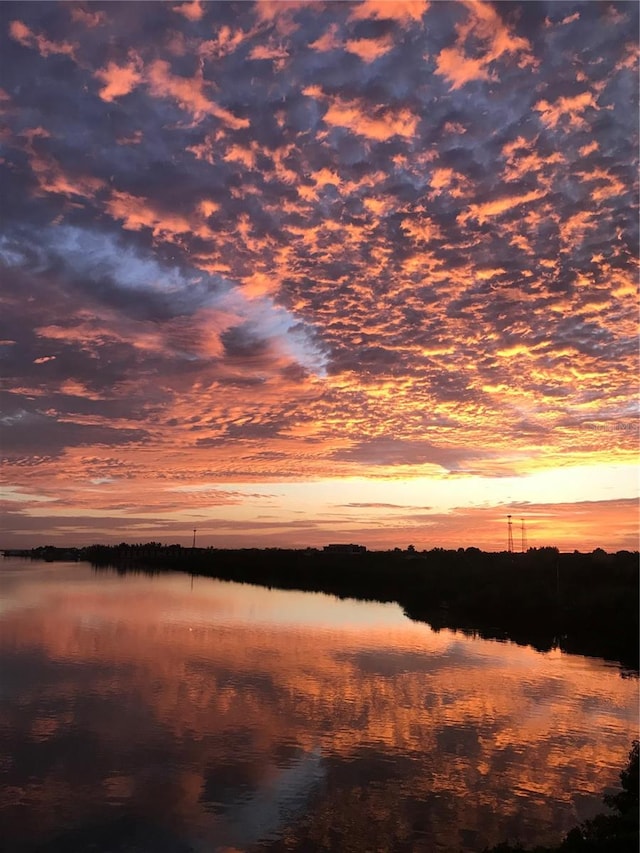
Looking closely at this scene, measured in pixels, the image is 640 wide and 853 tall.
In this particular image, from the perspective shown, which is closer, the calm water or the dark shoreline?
the calm water

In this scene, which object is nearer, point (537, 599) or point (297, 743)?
point (297, 743)

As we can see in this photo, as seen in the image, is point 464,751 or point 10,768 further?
point 464,751

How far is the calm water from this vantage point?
20906 mm

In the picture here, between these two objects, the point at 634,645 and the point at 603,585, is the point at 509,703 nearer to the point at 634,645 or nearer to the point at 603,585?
the point at 634,645

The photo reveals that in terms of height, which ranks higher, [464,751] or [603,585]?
[603,585]

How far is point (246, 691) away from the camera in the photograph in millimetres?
38062

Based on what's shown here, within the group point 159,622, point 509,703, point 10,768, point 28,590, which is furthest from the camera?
point 28,590

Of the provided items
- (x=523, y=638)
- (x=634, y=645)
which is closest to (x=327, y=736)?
(x=634, y=645)

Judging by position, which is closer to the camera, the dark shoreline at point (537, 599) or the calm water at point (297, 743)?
the calm water at point (297, 743)

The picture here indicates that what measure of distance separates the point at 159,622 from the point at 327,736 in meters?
41.3

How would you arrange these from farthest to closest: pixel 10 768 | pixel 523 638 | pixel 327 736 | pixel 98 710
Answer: pixel 523 638 → pixel 98 710 → pixel 327 736 → pixel 10 768

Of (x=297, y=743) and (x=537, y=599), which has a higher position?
(x=537, y=599)

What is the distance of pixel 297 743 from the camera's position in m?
28.9

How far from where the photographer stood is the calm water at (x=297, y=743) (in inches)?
823
